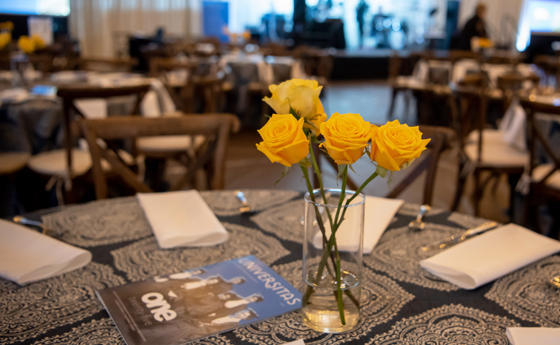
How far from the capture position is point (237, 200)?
115 centimetres

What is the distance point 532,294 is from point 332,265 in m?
0.37

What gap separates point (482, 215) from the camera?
9.39ft

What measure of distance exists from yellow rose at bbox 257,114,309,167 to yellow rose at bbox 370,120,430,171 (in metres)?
0.08

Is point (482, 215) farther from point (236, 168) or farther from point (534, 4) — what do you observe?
point (534, 4)

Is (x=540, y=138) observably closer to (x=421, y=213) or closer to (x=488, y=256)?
(x=421, y=213)

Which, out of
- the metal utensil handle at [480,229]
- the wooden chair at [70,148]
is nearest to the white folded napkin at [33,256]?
the metal utensil handle at [480,229]

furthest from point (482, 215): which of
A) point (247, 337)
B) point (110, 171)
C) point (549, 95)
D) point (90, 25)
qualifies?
point (90, 25)

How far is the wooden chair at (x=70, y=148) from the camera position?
196cm

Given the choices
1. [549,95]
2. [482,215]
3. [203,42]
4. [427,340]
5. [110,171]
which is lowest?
[482,215]

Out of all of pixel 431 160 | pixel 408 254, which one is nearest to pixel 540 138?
pixel 431 160

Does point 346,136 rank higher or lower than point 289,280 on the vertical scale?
higher

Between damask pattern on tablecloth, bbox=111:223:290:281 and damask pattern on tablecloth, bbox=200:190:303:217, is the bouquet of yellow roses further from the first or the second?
damask pattern on tablecloth, bbox=200:190:303:217

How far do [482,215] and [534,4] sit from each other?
12.7 metres

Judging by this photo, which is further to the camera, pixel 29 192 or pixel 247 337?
pixel 29 192
